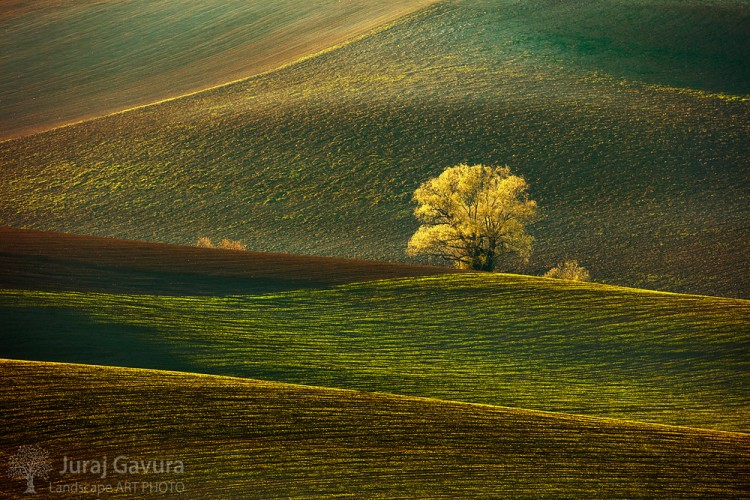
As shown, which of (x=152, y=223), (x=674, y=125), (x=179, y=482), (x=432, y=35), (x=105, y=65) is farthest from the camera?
(x=105, y=65)

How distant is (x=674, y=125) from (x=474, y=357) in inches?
1574

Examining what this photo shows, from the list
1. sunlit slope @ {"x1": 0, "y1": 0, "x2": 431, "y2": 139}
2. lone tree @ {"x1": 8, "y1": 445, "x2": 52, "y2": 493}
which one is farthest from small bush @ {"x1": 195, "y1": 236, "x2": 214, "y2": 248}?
lone tree @ {"x1": 8, "y1": 445, "x2": 52, "y2": 493}

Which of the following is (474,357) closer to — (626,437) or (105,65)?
(626,437)

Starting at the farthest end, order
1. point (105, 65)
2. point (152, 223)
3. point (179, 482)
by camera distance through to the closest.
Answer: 1. point (105, 65)
2. point (152, 223)
3. point (179, 482)

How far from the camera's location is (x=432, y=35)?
259ft

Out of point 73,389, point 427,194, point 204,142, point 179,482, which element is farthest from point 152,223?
point 179,482

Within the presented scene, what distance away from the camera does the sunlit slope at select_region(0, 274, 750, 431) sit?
955 inches

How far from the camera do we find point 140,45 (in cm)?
8800

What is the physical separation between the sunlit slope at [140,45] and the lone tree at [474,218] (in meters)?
41.4

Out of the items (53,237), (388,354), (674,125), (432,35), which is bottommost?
(388,354)

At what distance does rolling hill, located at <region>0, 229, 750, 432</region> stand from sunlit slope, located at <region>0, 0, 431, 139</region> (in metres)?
44.4

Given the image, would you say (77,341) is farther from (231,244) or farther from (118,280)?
(231,244)

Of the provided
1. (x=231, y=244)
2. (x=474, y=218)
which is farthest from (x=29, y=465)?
(x=231, y=244)

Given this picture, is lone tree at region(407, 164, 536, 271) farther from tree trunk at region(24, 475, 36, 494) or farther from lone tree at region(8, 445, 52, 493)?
tree trunk at region(24, 475, 36, 494)
